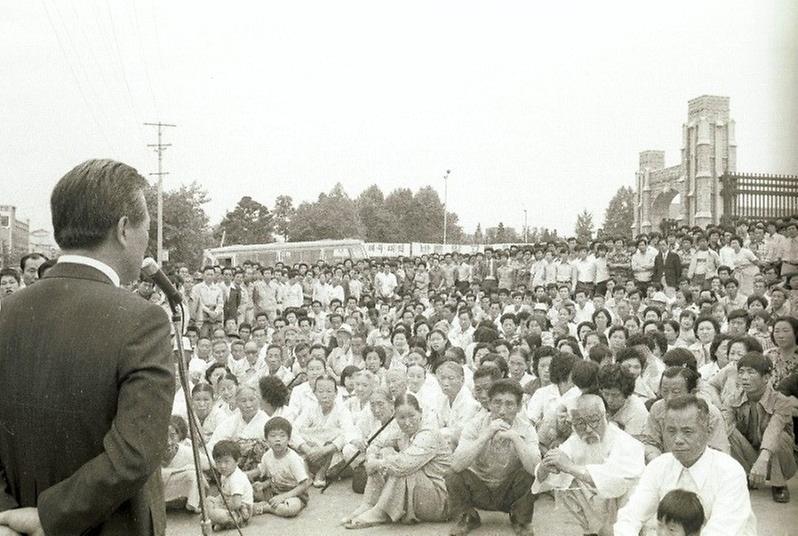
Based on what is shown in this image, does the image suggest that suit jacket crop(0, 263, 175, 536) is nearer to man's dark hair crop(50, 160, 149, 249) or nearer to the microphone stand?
man's dark hair crop(50, 160, 149, 249)

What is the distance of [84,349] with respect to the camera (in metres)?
1.45

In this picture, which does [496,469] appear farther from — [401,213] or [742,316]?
[401,213]

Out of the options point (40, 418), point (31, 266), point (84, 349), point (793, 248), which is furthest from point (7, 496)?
point (793, 248)

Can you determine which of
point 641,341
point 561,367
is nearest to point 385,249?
point 641,341

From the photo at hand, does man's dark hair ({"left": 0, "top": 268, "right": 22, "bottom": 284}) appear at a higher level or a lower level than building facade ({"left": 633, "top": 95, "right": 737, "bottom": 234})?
lower

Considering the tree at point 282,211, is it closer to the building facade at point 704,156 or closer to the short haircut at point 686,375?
the building facade at point 704,156

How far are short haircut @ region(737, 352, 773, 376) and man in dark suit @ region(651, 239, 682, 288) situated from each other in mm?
7021

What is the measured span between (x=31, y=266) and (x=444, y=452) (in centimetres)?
376

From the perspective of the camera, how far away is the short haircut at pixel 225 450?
5.33 meters

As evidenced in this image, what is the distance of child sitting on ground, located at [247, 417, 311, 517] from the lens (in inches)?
213

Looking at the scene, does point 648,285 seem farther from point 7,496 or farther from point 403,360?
point 7,496

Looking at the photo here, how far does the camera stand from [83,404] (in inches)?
56.6

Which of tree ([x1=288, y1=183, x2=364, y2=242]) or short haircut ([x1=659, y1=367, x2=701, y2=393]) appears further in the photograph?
tree ([x1=288, y1=183, x2=364, y2=242])

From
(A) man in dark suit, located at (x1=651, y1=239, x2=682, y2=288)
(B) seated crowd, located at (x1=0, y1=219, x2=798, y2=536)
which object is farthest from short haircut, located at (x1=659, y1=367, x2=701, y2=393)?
(A) man in dark suit, located at (x1=651, y1=239, x2=682, y2=288)
